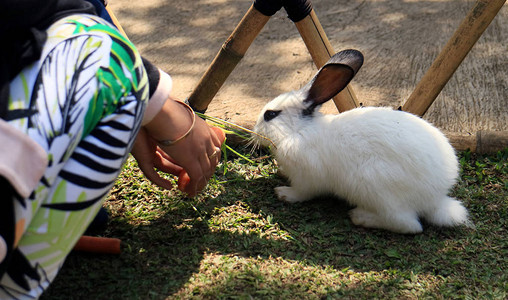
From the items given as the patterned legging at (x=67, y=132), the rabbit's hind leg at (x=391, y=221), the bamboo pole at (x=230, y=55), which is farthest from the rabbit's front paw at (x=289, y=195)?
the patterned legging at (x=67, y=132)

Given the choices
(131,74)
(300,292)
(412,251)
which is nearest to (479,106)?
(412,251)

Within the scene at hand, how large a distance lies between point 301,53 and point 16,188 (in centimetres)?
279

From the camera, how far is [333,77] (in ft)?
7.48

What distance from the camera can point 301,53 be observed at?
3.67 metres

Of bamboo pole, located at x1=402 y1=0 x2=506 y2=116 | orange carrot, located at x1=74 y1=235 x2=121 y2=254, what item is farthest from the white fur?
orange carrot, located at x1=74 y1=235 x2=121 y2=254

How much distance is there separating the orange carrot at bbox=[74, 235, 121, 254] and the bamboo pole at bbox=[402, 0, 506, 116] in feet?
4.88

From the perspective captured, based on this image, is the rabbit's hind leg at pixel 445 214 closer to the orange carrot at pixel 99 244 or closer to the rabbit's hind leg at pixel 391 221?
the rabbit's hind leg at pixel 391 221

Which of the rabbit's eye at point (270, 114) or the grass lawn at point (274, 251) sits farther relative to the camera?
the rabbit's eye at point (270, 114)

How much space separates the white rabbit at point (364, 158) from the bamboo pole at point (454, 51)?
29 cm

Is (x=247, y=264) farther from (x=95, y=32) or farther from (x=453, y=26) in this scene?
(x=453, y=26)

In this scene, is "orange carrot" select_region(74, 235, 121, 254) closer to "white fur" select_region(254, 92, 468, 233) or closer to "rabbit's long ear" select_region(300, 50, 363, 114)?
"white fur" select_region(254, 92, 468, 233)

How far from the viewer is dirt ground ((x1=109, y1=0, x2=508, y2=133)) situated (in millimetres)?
2996

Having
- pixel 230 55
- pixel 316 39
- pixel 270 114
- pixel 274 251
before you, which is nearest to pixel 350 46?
pixel 316 39

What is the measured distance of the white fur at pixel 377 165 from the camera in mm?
2059
